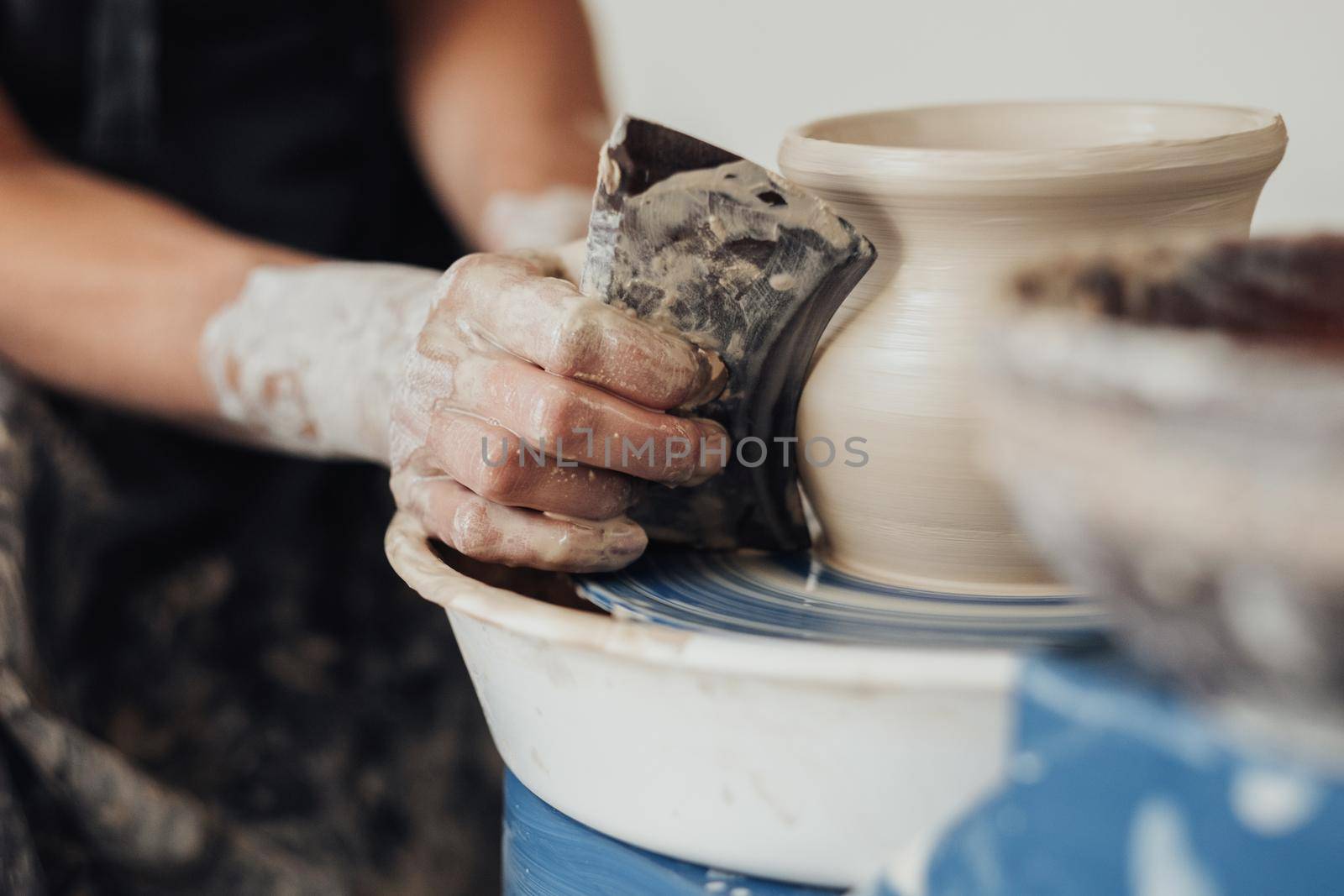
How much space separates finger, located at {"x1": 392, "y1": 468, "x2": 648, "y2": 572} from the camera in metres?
0.83

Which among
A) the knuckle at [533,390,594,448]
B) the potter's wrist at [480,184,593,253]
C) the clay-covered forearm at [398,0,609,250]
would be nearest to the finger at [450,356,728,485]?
the knuckle at [533,390,594,448]

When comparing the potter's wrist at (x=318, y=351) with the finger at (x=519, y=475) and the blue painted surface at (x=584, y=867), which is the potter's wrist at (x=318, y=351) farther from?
the blue painted surface at (x=584, y=867)

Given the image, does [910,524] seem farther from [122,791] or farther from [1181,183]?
[122,791]

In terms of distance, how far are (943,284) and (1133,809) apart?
1.41 feet

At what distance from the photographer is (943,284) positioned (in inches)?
31.6

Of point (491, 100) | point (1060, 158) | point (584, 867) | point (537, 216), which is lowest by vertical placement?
point (584, 867)

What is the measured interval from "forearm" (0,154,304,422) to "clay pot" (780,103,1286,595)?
683 mm

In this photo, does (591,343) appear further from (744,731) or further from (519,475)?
(744,731)

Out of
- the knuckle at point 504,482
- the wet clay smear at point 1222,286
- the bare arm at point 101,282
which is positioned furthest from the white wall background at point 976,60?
the bare arm at point 101,282

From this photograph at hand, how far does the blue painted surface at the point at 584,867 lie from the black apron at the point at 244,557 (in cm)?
51

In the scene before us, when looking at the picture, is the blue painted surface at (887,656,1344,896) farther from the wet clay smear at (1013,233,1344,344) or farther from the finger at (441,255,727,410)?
the finger at (441,255,727,410)

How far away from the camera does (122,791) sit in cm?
111

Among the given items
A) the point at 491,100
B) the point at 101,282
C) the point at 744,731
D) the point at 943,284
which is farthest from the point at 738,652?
the point at 491,100

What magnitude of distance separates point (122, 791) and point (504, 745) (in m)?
0.49
